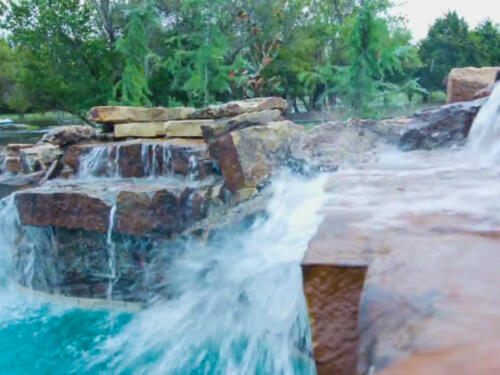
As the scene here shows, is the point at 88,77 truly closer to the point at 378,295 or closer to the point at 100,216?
the point at 100,216

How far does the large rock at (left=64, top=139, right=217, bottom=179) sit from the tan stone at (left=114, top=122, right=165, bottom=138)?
39 cm

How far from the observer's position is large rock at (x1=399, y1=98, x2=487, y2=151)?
3.93 metres

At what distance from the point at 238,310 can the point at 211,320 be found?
0.63 meters

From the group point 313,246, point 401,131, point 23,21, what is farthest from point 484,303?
point 23,21

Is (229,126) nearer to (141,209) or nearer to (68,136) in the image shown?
(141,209)

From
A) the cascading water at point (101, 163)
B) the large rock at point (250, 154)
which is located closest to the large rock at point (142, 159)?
the cascading water at point (101, 163)

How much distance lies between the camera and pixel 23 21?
17.2 m

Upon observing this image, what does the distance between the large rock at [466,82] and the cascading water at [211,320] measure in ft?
8.67

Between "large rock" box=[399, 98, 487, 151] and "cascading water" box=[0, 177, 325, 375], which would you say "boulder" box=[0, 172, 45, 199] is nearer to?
"cascading water" box=[0, 177, 325, 375]

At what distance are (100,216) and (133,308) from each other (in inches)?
39.5

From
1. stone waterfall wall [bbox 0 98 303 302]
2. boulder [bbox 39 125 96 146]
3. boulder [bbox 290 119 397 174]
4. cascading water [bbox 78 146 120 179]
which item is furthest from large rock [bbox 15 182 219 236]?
boulder [bbox 39 125 96 146]

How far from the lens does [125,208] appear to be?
4730 mm

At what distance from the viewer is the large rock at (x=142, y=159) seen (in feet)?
18.4

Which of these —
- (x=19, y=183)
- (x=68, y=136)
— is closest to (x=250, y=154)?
(x=68, y=136)
